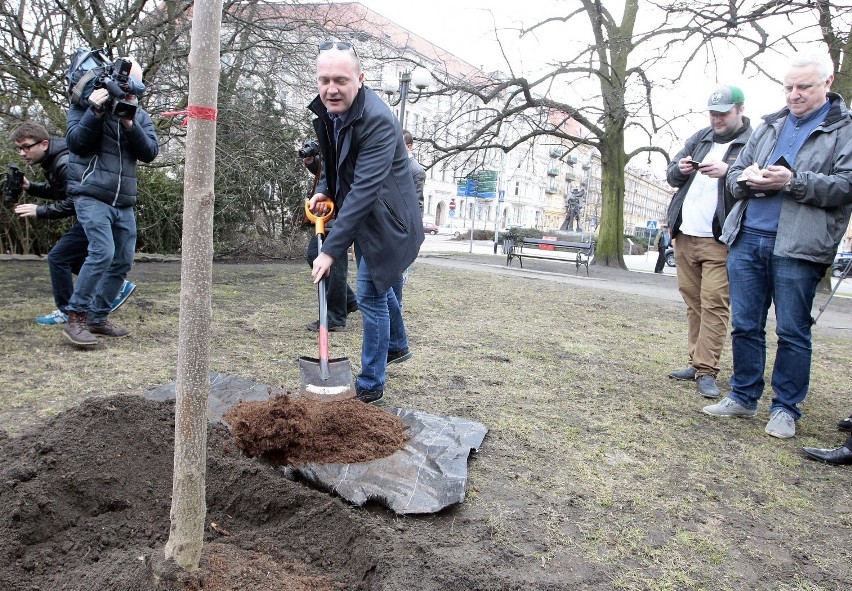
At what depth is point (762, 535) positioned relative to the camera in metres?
2.37

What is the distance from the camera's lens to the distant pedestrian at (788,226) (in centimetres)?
337

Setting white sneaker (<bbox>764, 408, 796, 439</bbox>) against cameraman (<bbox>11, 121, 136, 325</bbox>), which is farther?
cameraman (<bbox>11, 121, 136, 325</bbox>)

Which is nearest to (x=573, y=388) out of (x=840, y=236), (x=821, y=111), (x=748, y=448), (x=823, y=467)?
(x=748, y=448)

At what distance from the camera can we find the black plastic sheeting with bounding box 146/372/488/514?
2.39 meters

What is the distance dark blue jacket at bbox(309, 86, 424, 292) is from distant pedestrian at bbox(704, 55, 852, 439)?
1.94m

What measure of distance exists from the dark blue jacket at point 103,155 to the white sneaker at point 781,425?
4.57m

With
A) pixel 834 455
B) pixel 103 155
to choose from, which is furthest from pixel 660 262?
pixel 103 155

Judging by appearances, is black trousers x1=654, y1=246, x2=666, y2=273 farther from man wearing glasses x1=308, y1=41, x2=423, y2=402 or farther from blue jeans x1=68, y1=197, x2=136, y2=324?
man wearing glasses x1=308, y1=41, x2=423, y2=402

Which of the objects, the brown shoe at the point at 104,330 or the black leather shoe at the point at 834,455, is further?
the brown shoe at the point at 104,330

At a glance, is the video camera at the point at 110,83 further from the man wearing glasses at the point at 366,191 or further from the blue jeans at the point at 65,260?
the man wearing glasses at the point at 366,191

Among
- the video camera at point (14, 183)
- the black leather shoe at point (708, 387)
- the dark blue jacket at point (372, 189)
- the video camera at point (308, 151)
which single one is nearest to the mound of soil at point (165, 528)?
the dark blue jacket at point (372, 189)

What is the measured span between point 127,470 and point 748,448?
2.99 metres

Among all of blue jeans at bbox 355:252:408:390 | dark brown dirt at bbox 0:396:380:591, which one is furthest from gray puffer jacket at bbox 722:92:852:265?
dark brown dirt at bbox 0:396:380:591

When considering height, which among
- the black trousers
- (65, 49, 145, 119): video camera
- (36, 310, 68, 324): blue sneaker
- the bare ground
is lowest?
the bare ground
